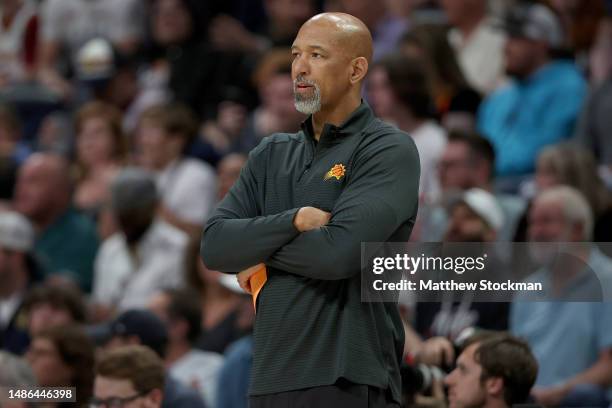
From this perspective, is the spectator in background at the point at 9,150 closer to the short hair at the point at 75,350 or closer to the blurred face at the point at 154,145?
the blurred face at the point at 154,145

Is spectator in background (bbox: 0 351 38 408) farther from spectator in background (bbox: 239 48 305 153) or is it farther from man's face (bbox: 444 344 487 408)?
spectator in background (bbox: 239 48 305 153)

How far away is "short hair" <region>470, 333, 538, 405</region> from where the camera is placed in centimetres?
480

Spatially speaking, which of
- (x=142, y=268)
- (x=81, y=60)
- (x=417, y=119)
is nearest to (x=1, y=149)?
(x=81, y=60)

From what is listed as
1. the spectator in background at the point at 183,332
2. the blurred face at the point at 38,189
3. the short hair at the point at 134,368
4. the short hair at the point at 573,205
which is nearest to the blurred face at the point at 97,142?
the blurred face at the point at 38,189

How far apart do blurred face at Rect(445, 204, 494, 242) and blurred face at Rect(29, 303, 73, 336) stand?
2264mm

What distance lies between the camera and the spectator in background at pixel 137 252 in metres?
8.59

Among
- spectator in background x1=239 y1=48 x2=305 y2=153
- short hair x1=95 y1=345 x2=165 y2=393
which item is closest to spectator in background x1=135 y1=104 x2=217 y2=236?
spectator in background x1=239 y1=48 x2=305 y2=153

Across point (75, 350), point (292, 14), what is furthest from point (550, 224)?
point (292, 14)

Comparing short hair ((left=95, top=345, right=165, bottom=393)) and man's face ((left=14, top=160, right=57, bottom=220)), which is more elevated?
man's face ((left=14, top=160, right=57, bottom=220))

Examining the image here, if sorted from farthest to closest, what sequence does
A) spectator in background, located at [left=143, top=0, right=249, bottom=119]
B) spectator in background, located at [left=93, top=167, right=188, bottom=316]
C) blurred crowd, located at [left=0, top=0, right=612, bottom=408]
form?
1. spectator in background, located at [left=143, top=0, right=249, bottom=119]
2. spectator in background, located at [left=93, top=167, right=188, bottom=316]
3. blurred crowd, located at [left=0, top=0, right=612, bottom=408]

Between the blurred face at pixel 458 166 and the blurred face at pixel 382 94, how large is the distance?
0.55 m

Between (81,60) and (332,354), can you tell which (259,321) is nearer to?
(332,354)

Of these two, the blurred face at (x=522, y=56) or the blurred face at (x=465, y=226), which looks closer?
the blurred face at (x=465, y=226)

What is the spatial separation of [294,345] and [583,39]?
256 inches
